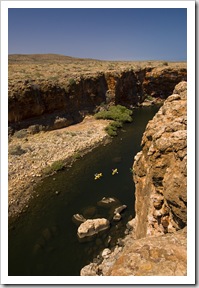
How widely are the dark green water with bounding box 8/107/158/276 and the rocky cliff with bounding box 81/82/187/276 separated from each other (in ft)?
4.23

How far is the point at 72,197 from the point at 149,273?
44.2ft

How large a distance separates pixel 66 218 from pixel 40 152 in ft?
31.5

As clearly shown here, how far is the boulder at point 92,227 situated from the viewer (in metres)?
14.6

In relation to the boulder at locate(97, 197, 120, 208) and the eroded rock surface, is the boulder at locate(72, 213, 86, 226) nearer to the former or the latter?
the boulder at locate(97, 197, 120, 208)

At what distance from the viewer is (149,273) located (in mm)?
5383

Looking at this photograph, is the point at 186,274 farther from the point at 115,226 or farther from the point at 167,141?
the point at 115,226

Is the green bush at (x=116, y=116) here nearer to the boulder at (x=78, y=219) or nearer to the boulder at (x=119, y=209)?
the boulder at (x=119, y=209)

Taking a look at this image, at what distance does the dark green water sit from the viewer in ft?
43.1

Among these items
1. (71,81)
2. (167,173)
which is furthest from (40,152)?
(167,173)

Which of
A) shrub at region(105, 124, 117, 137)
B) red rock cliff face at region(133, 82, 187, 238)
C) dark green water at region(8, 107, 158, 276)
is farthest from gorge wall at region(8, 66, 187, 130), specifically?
red rock cliff face at region(133, 82, 187, 238)

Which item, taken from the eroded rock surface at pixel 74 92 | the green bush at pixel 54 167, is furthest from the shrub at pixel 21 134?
the green bush at pixel 54 167

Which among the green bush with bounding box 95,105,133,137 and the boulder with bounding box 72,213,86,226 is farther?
the green bush with bounding box 95,105,133,137

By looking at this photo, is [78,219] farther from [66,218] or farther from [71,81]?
[71,81]

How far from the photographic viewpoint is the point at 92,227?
14844 millimetres
